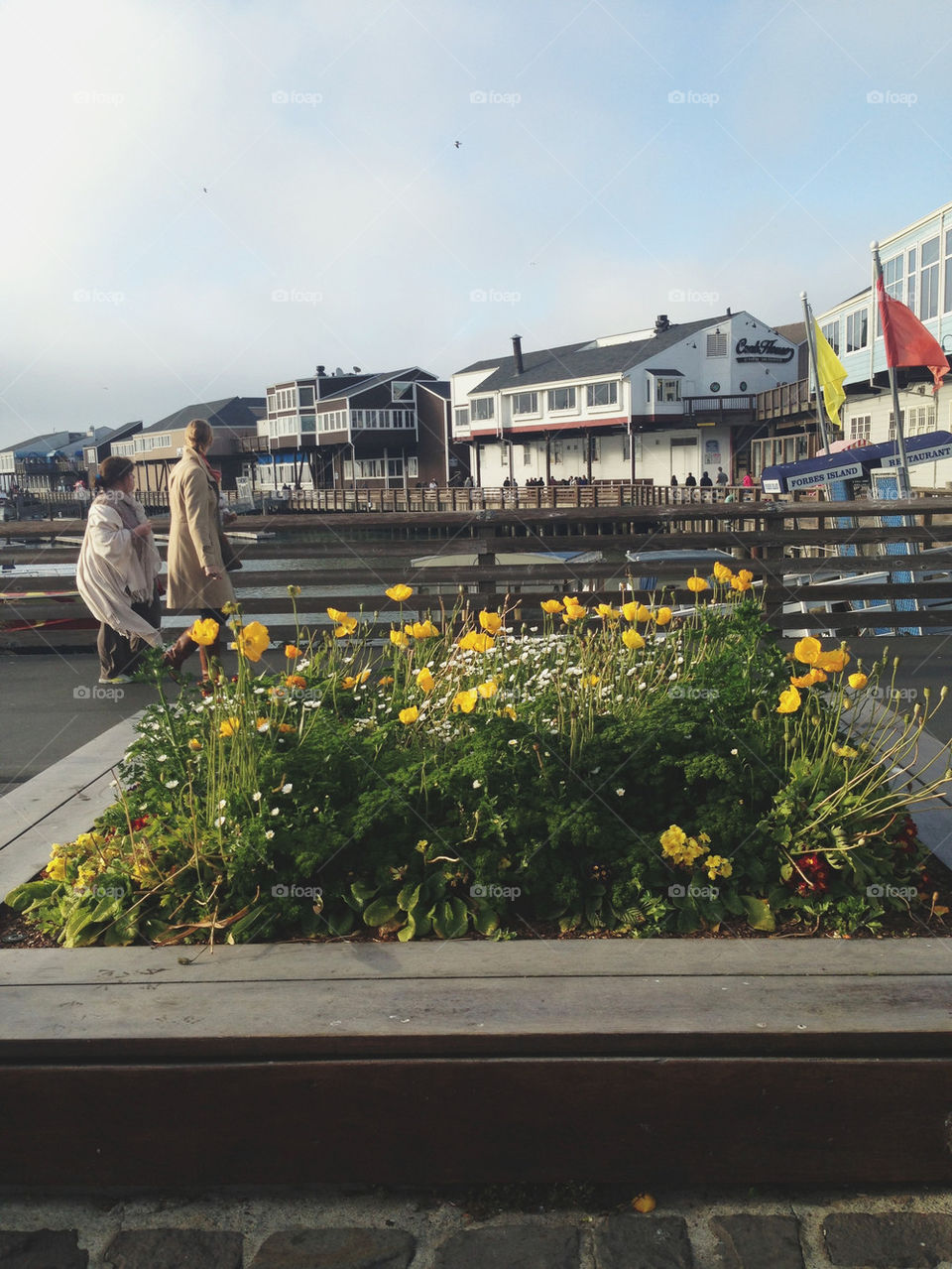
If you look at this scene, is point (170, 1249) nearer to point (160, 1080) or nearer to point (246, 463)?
point (160, 1080)

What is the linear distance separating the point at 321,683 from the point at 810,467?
8.49 m

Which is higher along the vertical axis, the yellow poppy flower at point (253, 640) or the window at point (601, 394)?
the window at point (601, 394)

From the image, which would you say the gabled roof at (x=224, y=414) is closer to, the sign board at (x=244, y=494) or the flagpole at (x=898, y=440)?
the sign board at (x=244, y=494)

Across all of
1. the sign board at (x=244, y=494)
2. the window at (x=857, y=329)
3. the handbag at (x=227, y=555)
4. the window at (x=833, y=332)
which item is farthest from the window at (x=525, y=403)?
the handbag at (x=227, y=555)

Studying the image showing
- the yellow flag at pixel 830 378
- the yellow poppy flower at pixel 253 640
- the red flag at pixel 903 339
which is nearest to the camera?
the yellow poppy flower at pixel 253 640

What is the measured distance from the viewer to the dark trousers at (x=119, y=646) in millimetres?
8094

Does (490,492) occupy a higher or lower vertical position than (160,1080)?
higher

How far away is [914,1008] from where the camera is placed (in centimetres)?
247

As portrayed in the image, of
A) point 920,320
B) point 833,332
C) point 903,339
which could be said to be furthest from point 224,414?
point 903,339

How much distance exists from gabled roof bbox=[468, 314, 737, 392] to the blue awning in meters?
52.6

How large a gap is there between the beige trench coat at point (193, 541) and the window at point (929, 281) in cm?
2922

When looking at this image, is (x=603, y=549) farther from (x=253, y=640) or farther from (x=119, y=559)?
(x=253, y=640)

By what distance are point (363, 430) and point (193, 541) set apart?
78390mm

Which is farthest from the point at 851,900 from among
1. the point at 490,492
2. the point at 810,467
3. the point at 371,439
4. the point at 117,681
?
the point at 371,439
